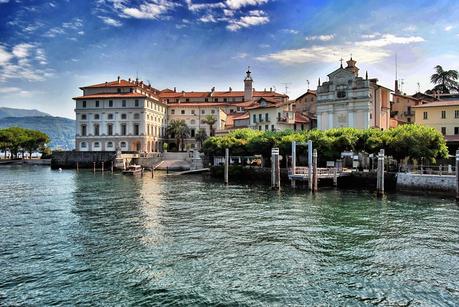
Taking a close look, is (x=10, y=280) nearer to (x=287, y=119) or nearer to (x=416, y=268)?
(x=416, y=268)

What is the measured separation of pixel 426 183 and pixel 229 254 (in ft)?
96.1

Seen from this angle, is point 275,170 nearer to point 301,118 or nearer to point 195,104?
point 301,118

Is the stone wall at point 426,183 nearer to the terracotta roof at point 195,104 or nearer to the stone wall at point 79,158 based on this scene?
the stone wall at point 79,158

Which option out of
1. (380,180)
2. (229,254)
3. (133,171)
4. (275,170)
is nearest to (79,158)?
(133,171)

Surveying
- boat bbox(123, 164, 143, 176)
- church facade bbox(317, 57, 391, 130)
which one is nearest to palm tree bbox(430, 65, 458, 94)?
church facade bbox(317, 57, 391, 130)

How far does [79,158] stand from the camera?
88.4 metres

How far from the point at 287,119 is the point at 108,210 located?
54854 mm

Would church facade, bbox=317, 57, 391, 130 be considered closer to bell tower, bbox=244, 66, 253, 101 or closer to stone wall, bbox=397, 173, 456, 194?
stone wall, bbox=397, 173, 456, 194

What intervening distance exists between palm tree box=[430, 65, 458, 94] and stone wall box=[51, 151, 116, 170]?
7576 cm

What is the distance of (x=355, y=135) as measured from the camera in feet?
170

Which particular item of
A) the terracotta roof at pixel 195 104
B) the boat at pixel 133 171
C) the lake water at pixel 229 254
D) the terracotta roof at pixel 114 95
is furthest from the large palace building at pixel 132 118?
the lake water at pixel 229 254

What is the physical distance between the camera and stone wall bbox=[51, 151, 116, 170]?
87.1 m

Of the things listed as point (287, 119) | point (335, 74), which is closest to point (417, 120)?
point (335, 74)

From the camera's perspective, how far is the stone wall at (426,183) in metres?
38.2
